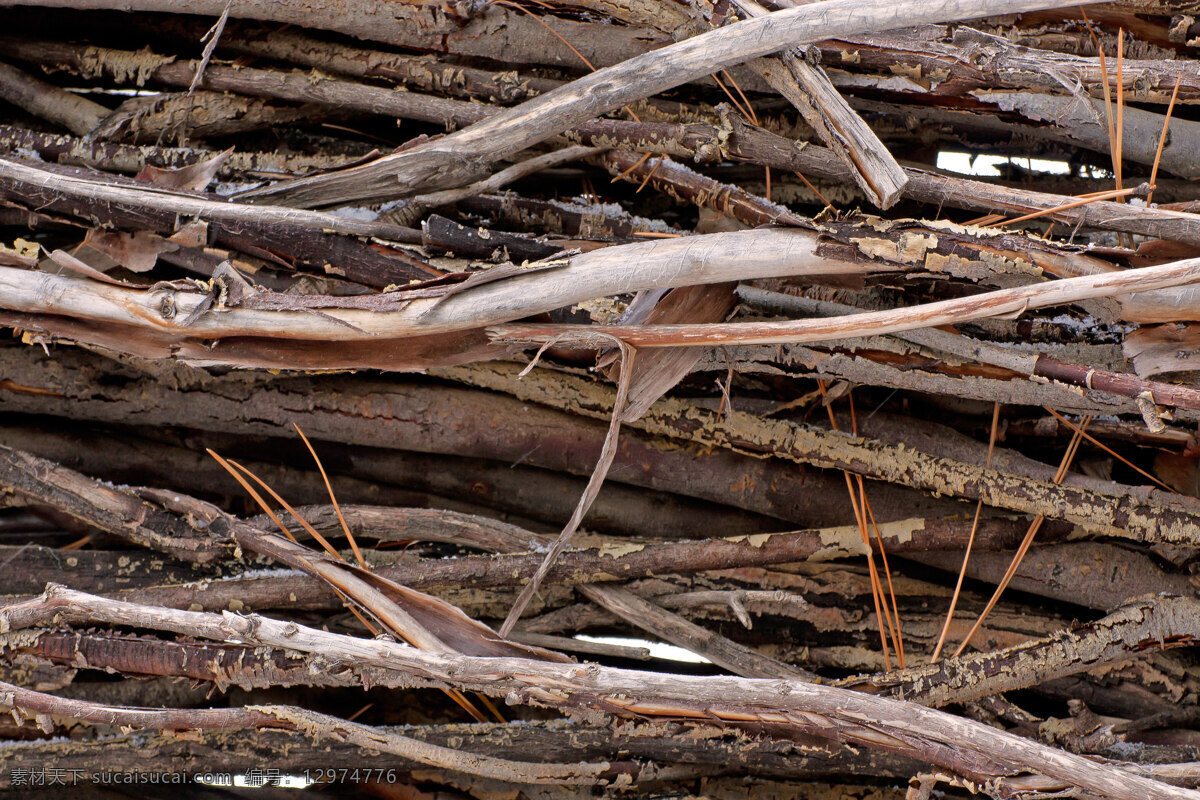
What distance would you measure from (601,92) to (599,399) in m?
0.38

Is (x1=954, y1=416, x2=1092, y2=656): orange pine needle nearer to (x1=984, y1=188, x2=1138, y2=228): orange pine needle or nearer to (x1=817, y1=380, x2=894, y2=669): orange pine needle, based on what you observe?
(x1=817, y1=380, x2=894, y2=669): orange pine needle

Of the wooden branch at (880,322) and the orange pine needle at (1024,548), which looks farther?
the orange pine needle at (1024,548)

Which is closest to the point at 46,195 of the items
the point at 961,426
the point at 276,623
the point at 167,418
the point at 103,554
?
the point at 167,418

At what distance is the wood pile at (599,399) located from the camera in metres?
0.81

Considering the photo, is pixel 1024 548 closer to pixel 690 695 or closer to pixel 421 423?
pixel 690 695

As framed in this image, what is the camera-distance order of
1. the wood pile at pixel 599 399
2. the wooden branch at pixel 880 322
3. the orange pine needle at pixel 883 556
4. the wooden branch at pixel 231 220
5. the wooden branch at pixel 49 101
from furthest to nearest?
the wooden branch at pixel 49 101 < the orange pine needle at pixel 883 556 < the wooden branch at pixel 231 220 < the wood pile at pixel 599 399 < the wooden branch at pixel 880 322

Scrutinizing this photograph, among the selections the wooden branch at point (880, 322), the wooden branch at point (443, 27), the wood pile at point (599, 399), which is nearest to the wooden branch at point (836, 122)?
the wood pile at point (599, 399)

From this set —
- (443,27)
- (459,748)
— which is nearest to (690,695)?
(459,748)

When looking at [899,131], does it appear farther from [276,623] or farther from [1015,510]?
[276,623]

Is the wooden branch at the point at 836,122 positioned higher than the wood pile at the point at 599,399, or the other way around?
the wooden branch at the point at 836,122

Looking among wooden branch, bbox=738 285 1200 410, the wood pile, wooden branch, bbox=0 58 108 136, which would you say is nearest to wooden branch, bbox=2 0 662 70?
the wood pile

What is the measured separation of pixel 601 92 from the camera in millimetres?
827

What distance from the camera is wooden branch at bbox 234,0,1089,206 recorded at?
0.75m

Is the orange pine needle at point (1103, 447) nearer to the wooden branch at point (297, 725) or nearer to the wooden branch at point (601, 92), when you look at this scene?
the wooden branch at point (601, 92)
